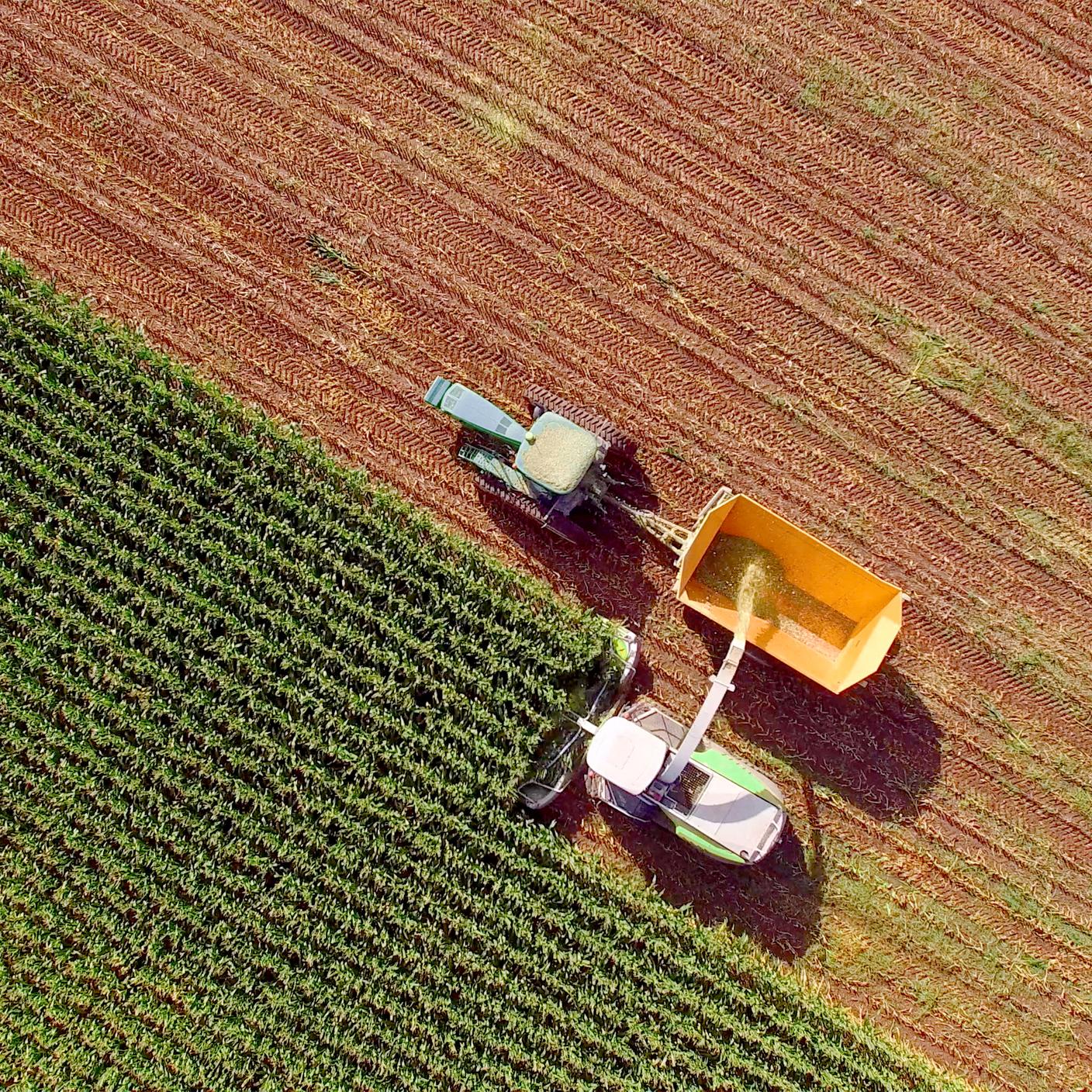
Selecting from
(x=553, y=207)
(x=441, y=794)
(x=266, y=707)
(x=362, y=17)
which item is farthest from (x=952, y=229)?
(x=266, y=707)

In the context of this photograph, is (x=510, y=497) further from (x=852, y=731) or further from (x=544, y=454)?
(x=852, y=731)

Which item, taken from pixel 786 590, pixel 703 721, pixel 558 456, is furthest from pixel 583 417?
pixel 703 721

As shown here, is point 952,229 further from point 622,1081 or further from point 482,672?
point 622,1081

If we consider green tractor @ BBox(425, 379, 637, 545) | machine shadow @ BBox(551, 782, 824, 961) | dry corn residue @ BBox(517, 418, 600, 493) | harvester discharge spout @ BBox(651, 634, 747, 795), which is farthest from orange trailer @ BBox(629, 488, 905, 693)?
machine shadow @ BBox(551, 782, 824, 961)

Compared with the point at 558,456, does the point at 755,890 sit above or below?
below

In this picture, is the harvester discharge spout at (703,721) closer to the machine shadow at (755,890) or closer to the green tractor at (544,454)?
the machine shadow at (755,890)

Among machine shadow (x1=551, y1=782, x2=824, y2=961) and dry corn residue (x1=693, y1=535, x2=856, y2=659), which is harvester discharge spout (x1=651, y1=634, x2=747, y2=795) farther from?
machine shadow (x1=551, y1=782, x2=824, y2=961)
